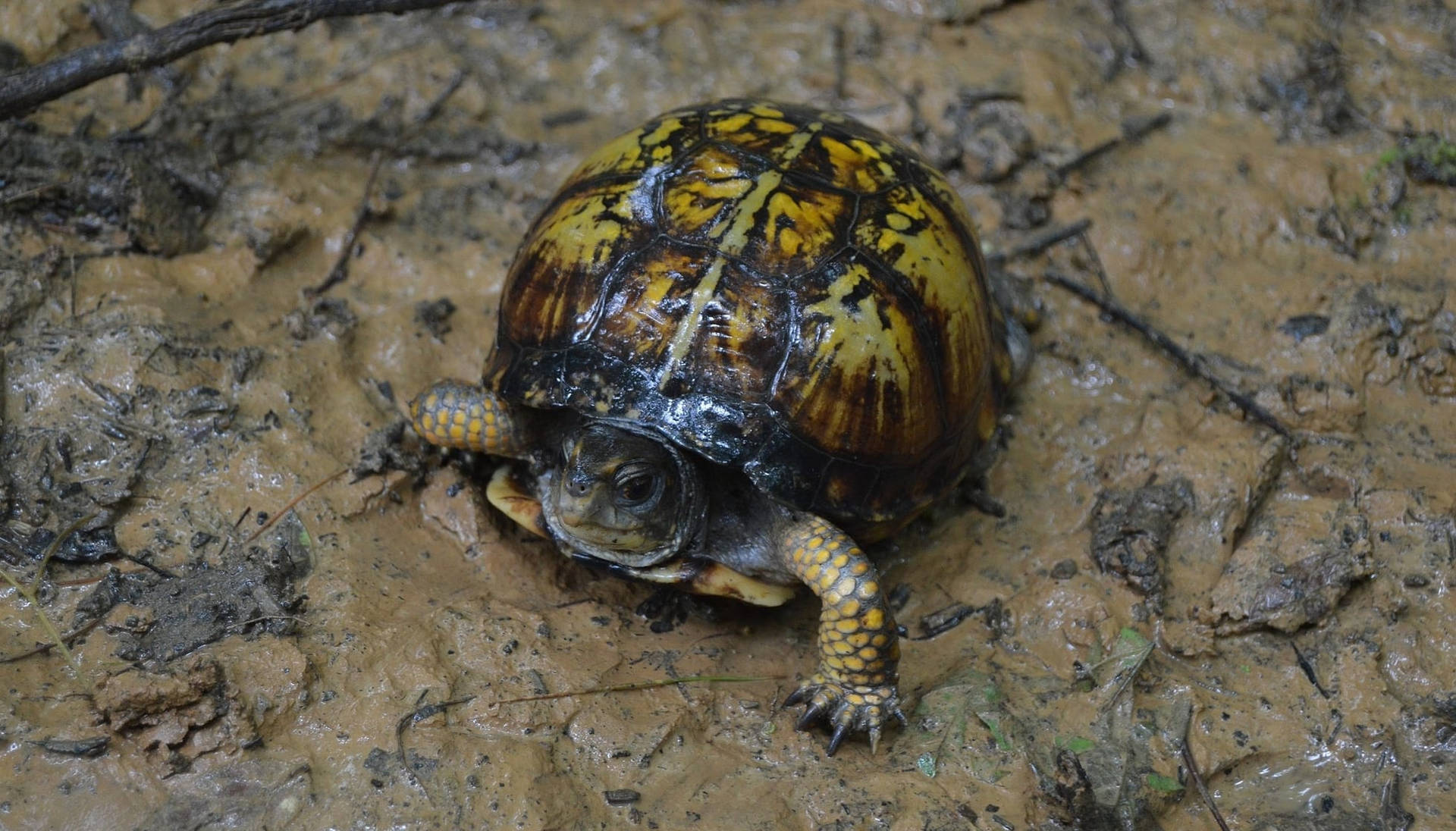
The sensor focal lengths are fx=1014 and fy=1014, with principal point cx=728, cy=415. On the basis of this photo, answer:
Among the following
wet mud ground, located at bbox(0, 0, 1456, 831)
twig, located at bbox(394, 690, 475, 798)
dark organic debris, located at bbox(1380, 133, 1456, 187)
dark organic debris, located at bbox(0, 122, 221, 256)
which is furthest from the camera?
dark organic debris, located at bbox(1380, 133, 1456, 187)

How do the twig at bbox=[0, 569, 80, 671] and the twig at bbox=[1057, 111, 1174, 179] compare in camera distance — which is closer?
the twig at bbox=[0, 569, 80, 671]

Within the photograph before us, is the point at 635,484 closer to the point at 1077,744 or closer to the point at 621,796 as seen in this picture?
the point at 621,796

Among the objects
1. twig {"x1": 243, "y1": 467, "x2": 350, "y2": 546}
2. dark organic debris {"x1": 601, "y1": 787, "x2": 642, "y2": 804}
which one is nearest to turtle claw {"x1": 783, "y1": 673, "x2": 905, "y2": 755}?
dark organic debris {"x1": 601, "y1": 787, "x2": 642, "y2": 804}

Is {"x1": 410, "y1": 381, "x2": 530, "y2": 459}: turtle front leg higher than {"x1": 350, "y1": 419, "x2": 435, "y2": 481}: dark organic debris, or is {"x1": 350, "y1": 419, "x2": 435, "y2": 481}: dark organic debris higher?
{"x1": 410, "y1": 381, "x2": 530, "y2": 459}: turtle front leg

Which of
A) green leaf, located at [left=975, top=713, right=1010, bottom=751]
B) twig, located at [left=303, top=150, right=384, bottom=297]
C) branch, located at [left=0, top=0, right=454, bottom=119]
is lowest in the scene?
green leaf, located at [left=975, top=713, right=1010, bottom=751]

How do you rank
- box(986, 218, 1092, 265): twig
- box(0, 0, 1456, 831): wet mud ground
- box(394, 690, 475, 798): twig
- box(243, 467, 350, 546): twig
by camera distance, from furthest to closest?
box(986, 218, 1092, 265): twig
box(243, 467, 350, 546): twig
box(0, 0, 1456, 831): wet mud ground
box(394, 690, 475, 798): twig

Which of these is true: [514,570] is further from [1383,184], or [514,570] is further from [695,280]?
[1383,184]

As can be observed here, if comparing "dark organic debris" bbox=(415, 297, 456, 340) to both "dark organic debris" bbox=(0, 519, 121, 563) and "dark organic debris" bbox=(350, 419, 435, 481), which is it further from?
"dark organic debris" bbox=(0, 519, 121, 563)

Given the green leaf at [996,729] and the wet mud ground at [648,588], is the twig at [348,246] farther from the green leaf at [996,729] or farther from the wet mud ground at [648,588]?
the green leaf at [996,729]
